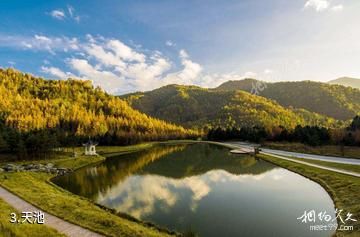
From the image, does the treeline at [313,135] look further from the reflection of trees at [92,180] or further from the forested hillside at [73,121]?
the reflection of trees at [92,180]

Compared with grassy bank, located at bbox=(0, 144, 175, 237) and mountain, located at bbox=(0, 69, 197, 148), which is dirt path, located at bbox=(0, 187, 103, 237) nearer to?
grassy bank, located at bbox=(0, 144, 175, 237)

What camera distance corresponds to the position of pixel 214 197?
32031 mm

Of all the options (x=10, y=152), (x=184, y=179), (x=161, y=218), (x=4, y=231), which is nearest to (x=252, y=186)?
(x=184, y=179)

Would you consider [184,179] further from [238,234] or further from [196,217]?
[238,234]

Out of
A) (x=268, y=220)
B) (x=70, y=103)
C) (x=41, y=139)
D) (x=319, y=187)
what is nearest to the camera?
(x=268, y=220)

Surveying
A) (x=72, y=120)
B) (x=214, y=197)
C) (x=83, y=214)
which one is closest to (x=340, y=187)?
(x=214, y=197)

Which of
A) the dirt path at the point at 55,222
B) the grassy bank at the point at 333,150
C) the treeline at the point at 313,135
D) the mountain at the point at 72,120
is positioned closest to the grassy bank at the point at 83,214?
the dirt path at the point at 55,222

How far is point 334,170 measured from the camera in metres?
39.7

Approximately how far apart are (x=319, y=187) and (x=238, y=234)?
1996cm

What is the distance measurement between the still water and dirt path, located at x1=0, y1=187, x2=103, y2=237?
718 cm

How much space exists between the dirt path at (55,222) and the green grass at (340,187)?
18036 mm

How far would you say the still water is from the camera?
22.5 m

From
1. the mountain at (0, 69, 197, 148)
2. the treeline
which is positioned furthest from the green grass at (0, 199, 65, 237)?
the mountain at (0, 69, 197, 148)

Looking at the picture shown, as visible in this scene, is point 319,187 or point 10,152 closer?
point 319,187
